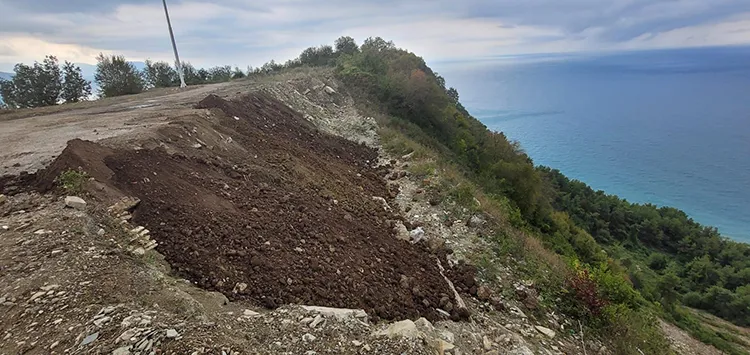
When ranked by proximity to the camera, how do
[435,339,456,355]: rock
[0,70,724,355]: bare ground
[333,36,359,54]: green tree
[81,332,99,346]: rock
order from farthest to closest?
[333,36,359,54]: green tree < [435,339,456,355]: rock < [0,70,724,355]: bare ground < [81,332,99,346]: rock

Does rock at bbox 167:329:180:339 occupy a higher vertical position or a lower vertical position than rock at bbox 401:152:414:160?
lower

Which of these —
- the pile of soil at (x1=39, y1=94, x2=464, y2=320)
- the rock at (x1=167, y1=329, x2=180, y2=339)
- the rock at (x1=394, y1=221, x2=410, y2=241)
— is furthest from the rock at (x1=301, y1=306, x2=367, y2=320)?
the rock at (x1=394, y1=221, x2=410, y2=241)

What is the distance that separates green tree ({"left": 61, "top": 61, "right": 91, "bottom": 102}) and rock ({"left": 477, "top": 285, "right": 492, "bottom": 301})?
A: 29.4m

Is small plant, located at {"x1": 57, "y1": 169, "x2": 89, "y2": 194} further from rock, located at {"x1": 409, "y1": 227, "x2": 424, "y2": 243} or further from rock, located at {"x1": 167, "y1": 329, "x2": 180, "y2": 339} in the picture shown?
rock, located at {"x1": 409, "y1": 227, "x2": 424, "y2": 243}

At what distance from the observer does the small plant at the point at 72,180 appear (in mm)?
5594

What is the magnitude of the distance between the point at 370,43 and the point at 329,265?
41268mm

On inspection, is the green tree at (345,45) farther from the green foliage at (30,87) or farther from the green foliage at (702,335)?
the green foliage at (702,335)

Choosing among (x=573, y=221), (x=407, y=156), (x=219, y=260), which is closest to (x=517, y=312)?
(x=219, y=260)

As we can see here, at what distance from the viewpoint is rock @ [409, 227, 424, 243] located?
8.32 meters

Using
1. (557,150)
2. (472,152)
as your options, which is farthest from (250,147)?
(557,150)

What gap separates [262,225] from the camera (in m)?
6.42

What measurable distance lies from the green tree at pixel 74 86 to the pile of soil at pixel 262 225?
71.3ft

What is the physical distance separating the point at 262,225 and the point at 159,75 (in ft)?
103

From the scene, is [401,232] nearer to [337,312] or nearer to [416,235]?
[416,235]
